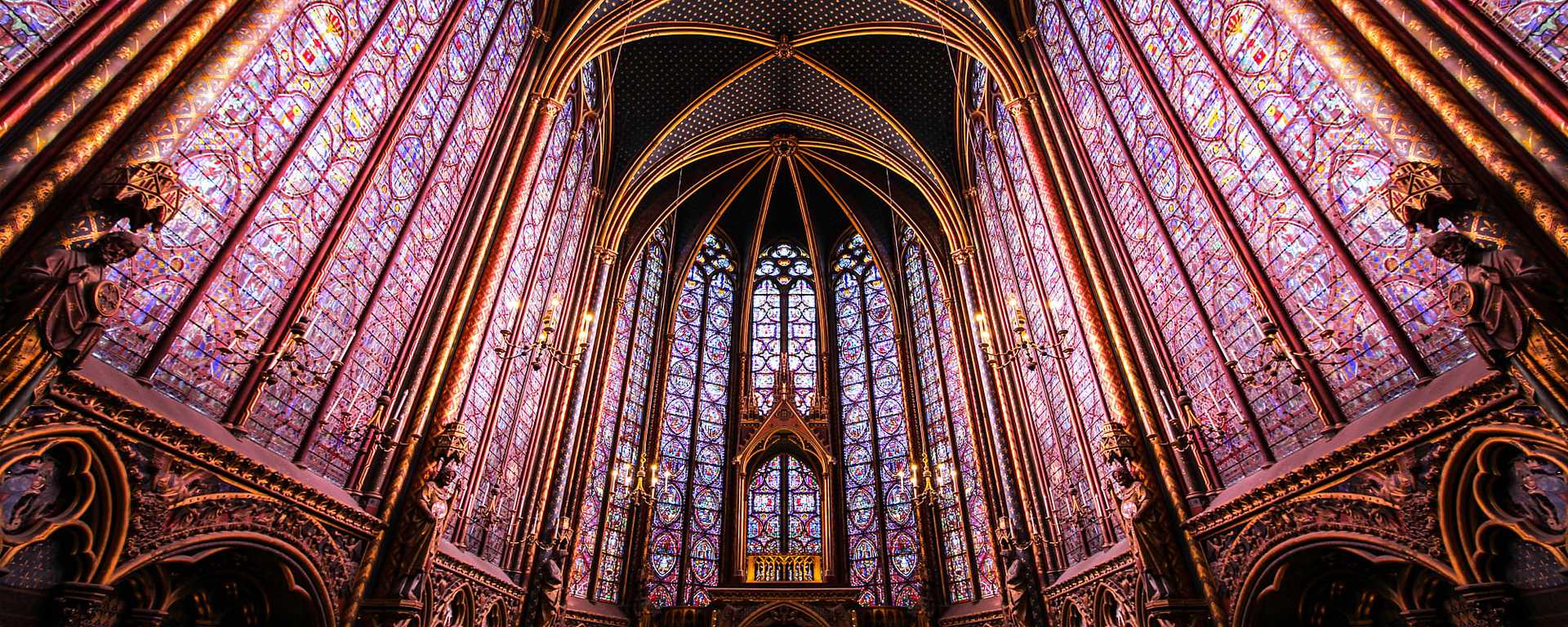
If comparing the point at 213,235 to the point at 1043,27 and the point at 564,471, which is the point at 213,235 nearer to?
the point at 564,471

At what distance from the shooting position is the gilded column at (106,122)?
4.61 m

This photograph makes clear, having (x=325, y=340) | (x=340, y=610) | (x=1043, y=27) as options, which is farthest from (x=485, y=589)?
(x=1043, y=27)

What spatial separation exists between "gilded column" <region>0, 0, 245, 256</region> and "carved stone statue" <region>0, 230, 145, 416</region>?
26 centimetres

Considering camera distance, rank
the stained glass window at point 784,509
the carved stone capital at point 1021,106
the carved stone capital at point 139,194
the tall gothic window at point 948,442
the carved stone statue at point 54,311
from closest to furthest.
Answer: the carved stone statue at point 54,311 < the carved stone capital at point 139,194 < the carved stone capital at point 1021,106 < the tall gothic window at point 948,442 < the stained glass window at point 784,509

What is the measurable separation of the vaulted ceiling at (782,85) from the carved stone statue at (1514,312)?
41.4 ft

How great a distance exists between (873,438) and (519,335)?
10.9 meters

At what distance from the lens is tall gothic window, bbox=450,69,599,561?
40.1 ft

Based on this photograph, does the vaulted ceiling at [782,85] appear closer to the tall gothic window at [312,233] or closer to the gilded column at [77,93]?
the tall gothic window at [312,233]

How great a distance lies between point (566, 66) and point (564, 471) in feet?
29.0

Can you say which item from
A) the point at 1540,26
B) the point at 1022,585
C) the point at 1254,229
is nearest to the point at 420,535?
the point at 1022,585

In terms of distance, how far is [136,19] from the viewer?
566cm

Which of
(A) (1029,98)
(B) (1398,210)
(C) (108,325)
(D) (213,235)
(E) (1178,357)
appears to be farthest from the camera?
(A) (1029,98)

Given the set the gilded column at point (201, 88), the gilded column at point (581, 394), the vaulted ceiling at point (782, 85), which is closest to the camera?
the gilded column at point (201, 88)

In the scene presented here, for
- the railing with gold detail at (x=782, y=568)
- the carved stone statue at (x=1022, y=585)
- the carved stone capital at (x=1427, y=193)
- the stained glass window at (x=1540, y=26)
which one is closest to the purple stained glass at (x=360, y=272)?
the railing with gold detail at (x=782, y=568)
